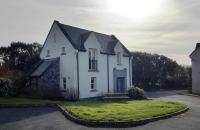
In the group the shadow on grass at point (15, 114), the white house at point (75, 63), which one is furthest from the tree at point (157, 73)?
the shadow on grass at point (15, 114)

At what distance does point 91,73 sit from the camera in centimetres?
3728

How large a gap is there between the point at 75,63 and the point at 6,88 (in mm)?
8245

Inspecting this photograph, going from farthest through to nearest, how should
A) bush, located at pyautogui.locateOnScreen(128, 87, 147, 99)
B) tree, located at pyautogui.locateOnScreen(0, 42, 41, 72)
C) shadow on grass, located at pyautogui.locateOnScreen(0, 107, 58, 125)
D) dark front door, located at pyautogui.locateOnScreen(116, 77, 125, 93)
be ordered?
tree, located at pyautogui.locateOnScreen(0, 42, 41, 72), dark front door, located at pyautogui.locateOnScreen(116, 77, 125, 93), bush, located at pyautogui.locateOnScreen(128, 87, 147, 99), shadow on grass, located at pyautogui.locateOnScreen(0, 107, 58, 125)

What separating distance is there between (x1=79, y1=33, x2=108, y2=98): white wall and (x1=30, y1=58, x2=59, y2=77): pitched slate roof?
11.1 ft

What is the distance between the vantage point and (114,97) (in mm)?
35000

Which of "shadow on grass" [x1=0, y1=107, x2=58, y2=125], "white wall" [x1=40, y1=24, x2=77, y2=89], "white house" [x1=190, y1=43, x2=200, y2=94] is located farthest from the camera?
"white house" [x1=190, y1=43, x2=200, y2=94]

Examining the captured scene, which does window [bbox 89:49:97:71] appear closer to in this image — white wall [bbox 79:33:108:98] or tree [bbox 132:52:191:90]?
white wall [bbox 79:33:108:98]

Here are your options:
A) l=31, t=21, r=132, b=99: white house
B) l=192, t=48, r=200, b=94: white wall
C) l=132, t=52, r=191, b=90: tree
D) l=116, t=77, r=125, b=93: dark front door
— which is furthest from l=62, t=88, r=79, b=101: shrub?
l=132, t=52, r=191, b=90: tree

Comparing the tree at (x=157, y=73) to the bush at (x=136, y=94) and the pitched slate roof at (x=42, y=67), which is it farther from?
the pitched slate roof at (x=42, y=67)

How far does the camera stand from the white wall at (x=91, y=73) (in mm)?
35688

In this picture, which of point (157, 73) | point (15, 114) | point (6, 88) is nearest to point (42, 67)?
point (6, 88)

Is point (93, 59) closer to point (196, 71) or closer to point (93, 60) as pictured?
point (93, 60)

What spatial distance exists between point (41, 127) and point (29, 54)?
115 feet

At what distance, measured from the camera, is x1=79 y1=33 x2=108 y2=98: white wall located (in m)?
35.7
